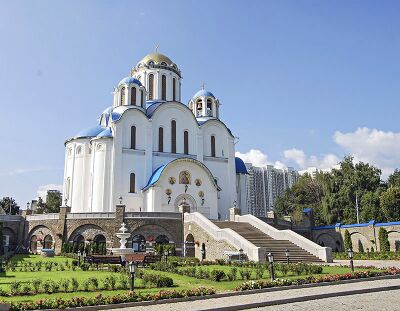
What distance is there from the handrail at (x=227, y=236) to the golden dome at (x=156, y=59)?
810 inches

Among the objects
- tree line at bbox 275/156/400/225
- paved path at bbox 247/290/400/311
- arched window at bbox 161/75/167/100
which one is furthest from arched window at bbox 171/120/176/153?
paved path at bbox 247/290/400/311

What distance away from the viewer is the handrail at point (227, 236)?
21.5 meters

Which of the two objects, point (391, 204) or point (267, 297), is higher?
point (391, 204)

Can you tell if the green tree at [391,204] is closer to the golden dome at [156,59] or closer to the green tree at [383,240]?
the green tree at [383,240]

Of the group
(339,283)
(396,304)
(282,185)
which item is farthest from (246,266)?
(282,185)

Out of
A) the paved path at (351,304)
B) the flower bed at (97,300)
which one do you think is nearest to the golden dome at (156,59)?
the flower bed at (97,300)

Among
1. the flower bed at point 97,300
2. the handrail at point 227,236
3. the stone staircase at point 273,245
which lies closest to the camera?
the flower bed at point 97,300

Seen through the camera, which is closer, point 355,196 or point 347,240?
point 347,240

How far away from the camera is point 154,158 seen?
37.0 m

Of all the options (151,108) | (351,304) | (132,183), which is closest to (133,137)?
(151,108)

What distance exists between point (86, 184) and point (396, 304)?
105 feet

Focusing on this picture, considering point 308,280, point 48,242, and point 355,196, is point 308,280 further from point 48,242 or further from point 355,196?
point 355,196

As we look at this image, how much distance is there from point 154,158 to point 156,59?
42.5ft

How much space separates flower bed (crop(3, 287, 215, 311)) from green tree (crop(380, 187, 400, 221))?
110 feet
